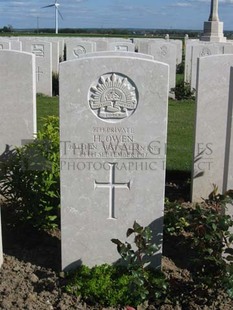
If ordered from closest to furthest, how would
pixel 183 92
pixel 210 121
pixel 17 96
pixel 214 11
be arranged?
pixel 17 96, pixel 210 121, pixel 183 92, pixel 214 11

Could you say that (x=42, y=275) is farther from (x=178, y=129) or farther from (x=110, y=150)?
(x=178, y=129)

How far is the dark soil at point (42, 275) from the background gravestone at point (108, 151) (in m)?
0.23

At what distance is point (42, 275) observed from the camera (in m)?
3.97

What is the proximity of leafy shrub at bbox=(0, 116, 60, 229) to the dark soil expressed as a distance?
0.20 meters

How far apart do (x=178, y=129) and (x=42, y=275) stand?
5.61 m

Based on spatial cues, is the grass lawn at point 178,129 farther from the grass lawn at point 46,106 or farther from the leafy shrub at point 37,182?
the leafy shrub at point 37,182

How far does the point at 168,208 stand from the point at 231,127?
101cm

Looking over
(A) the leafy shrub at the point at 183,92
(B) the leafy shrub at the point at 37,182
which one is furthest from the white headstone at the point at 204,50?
(B) the leafy shrub at the point at 37,182

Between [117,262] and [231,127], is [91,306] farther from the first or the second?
[231,127]

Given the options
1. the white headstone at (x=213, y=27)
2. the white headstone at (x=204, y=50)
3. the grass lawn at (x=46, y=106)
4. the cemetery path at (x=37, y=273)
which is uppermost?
the white headstone at (x=213, y=27)

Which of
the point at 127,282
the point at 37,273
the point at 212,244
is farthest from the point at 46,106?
the point at 212,244

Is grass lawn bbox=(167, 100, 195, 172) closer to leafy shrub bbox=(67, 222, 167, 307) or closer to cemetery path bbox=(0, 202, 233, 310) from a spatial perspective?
cemetery path bbox=(0, 202, 233, 310)

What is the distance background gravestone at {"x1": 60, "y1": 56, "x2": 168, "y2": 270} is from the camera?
11.8 feet

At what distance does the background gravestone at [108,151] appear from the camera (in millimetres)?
3582
